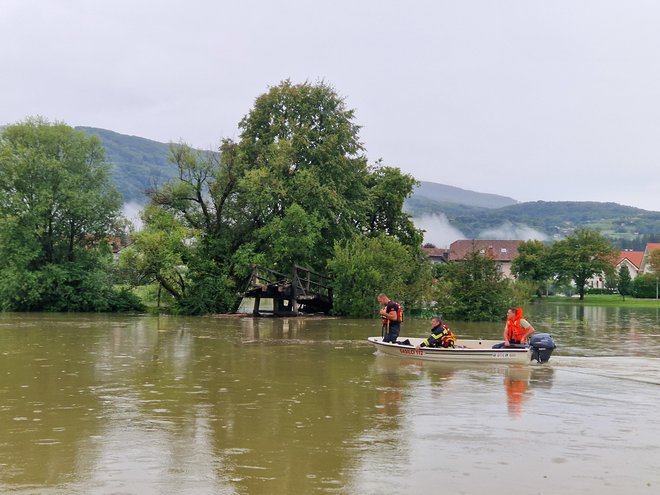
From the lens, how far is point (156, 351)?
2256cm

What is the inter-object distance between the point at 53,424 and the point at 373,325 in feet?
86.9

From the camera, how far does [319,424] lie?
1134cm

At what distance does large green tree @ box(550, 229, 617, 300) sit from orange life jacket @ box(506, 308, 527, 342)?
7469 centimetres

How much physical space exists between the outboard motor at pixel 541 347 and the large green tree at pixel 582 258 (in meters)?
75.7

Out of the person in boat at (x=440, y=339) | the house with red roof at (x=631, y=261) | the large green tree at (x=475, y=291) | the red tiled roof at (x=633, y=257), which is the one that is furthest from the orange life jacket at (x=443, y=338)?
the red tiled roof at (x=633, y=257)

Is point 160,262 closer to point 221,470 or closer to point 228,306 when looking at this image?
point 228,306

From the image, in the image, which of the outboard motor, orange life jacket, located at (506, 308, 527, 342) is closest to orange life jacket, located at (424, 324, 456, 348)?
orange life jacket, located at (506, 308, 527, 342)

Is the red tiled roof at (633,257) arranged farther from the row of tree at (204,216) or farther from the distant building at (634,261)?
the row of tree at (204,216)

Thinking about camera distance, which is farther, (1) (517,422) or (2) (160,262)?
(2) (160,262)

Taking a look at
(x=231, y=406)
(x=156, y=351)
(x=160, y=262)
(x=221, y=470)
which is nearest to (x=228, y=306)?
(x=160, y=262)

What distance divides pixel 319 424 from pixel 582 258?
87.0 meters

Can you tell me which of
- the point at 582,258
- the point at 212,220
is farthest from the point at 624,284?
the point at 212,220

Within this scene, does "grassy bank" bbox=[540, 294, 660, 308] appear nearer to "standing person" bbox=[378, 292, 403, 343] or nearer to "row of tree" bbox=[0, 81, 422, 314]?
"row of tree" bbox=[0, 81, 422, 314]

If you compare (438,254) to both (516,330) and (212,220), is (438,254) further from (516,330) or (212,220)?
(516,330)
